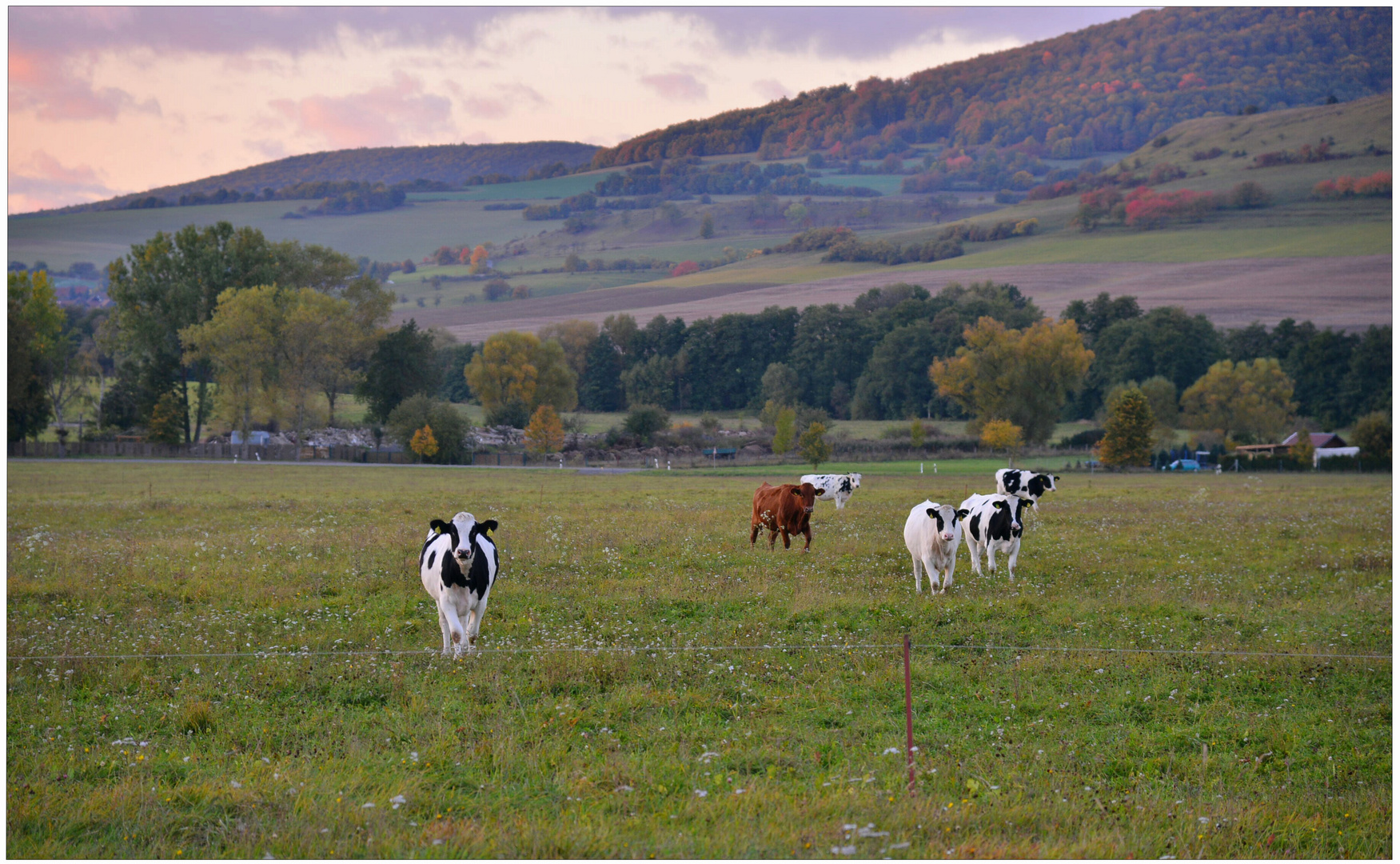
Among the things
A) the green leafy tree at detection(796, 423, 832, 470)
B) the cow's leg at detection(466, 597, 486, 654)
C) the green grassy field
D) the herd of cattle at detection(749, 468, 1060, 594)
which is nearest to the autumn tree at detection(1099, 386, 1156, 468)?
the green leafy tree at detection(796, 423, 832, 470)

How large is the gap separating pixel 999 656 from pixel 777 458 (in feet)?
240

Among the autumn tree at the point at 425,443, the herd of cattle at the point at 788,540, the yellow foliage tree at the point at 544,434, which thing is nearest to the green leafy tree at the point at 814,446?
the yellow foliage tree at the point at 544,434

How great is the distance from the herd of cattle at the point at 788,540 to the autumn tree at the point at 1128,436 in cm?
5068

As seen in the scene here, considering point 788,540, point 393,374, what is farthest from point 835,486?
point 393,374

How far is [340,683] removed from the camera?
11695 millimetres

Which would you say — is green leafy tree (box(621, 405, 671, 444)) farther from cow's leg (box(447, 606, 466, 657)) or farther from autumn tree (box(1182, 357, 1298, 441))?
cow's leg (box(447, 606, 466, 657))

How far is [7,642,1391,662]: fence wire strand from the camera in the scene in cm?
1245

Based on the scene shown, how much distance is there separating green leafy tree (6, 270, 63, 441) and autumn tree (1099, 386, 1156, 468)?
80.8 metres

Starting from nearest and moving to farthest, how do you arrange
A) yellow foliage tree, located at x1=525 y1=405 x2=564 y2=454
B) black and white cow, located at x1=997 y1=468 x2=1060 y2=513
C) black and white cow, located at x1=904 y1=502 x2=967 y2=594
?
black and white cow, located at x1=904 y1=502 x2=967 y2=594 < black and white cow, located at x1=997 y1=468 x2=1060 y2=513 < yellow foliage tree, located at x1=525 y1=405 x2=564 y2=454

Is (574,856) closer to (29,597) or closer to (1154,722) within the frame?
(1154,722)

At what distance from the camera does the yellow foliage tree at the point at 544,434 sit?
89.6 meters

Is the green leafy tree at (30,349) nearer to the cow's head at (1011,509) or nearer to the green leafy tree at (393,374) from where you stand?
the green leafy tree at (393,374)

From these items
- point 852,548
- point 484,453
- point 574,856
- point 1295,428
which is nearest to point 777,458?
point 484,453

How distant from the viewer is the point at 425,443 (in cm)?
8262
